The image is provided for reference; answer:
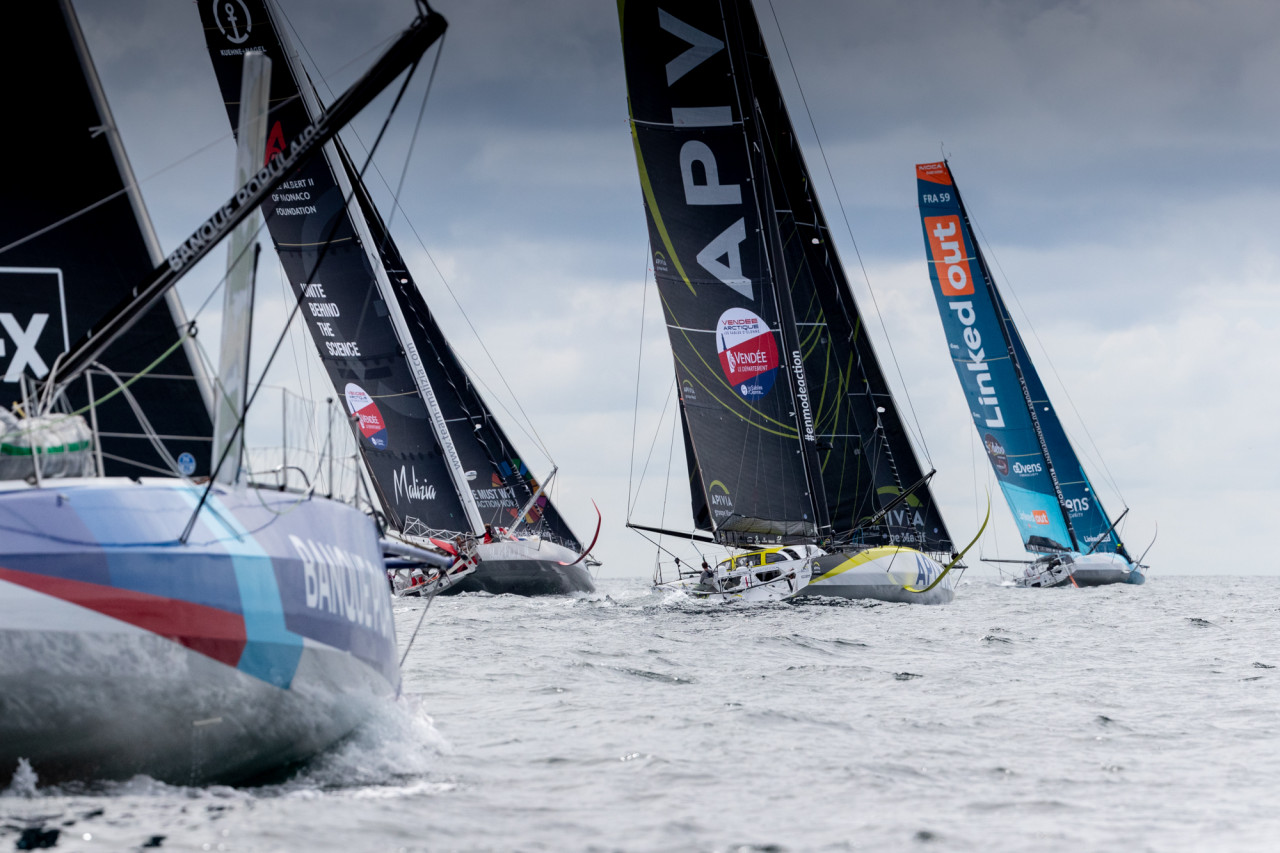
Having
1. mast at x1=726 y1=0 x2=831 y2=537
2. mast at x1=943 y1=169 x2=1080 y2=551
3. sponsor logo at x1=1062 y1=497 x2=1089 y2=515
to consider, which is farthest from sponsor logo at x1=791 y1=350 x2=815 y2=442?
sponsor logo at x1=1062 y1=497 x2=1089 y2=515

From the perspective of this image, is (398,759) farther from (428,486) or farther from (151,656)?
(428,486)

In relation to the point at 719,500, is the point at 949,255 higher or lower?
higher

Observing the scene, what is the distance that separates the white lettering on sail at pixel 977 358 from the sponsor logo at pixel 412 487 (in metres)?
17.3

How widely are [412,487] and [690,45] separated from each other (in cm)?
1112

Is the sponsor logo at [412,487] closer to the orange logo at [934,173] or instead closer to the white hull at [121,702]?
the orange logo at [934,173]

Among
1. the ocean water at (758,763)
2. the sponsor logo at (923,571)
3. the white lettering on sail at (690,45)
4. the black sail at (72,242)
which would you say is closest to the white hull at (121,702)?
the ocean water at (758,763)

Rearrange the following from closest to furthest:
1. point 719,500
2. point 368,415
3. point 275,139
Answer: point 275,139 < point 719,500 < point 368,415

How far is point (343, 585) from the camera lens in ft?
19.5

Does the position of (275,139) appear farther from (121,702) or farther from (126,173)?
(121,702)

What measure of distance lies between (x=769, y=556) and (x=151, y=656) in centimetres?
1616

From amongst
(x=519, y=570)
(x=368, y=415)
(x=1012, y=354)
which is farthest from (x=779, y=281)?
(x=1012, y=354)

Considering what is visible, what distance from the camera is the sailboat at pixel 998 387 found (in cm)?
3662

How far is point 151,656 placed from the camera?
15.3 ft

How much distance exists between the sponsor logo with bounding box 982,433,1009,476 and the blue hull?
3439 cm
